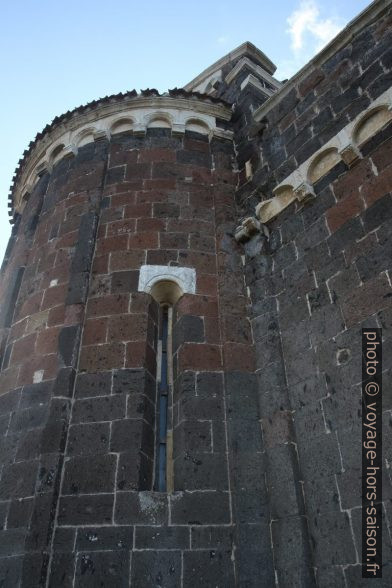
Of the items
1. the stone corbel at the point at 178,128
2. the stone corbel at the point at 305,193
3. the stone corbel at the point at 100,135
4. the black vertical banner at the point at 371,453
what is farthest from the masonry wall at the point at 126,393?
the stone corbel at the point at 305,193

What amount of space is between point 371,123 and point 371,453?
4001 millimetres

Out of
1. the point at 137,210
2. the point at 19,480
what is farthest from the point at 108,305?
the point at 19,480

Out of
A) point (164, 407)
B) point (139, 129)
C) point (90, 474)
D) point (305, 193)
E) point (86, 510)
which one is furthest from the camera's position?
point (139, 129)

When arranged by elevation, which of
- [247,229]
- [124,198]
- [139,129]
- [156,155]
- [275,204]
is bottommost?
[247,229]

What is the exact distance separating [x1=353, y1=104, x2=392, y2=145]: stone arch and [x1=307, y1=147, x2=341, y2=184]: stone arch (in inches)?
13.1

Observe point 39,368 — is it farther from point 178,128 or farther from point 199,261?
point 178,128

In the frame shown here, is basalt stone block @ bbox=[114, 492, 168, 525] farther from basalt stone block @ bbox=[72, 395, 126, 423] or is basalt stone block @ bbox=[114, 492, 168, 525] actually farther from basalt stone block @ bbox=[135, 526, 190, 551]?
basalt stone block @ bbox=[72, 395, 126, 423]

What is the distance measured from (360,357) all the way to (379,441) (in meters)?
0.82

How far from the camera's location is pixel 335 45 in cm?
690

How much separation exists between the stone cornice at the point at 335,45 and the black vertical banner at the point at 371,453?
4812 mm

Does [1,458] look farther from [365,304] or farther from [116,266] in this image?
[365,304]

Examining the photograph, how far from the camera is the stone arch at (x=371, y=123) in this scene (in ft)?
17.9

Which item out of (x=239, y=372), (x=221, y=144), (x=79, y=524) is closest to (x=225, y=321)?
(x=239, y=372)

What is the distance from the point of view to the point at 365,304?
4578mm
